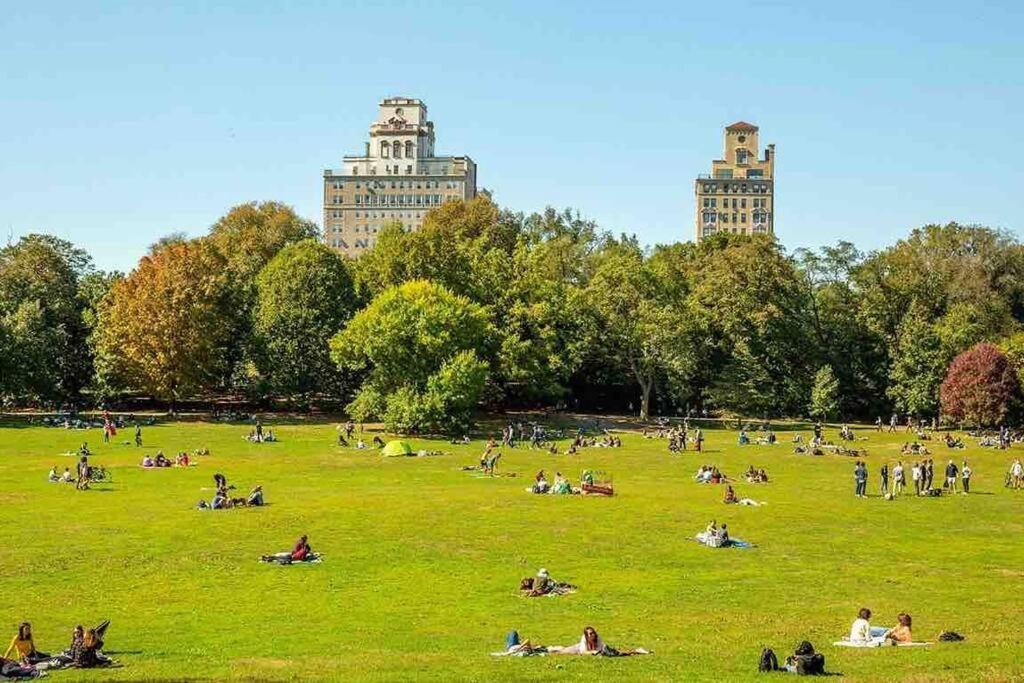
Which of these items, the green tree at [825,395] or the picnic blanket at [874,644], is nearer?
the picnic blanket at [874,644]

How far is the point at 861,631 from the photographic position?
25266mm

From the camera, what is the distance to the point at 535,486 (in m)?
51.6

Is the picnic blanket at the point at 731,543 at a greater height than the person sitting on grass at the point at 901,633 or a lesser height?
greater

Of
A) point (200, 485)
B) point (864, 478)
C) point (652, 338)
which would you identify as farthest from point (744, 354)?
point (200, 485)

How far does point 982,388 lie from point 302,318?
58.8 meters

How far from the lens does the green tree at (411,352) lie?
81.4 meters

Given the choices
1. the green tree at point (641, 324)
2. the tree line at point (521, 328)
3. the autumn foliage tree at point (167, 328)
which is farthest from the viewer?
the green tree at point (641, 324)

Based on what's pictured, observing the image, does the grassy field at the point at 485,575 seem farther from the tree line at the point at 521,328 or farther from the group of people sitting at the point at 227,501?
the tree line at the point at 521,328

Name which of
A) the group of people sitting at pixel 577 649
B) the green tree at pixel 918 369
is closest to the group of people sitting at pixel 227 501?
the group of people sitting at pixel 577 649

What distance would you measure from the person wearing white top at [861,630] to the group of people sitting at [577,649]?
511 cm

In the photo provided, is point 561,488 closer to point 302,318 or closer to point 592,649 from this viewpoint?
point 592,649

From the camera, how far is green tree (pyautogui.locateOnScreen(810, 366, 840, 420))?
335ft

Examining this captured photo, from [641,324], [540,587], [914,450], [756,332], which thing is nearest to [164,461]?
[540,587]

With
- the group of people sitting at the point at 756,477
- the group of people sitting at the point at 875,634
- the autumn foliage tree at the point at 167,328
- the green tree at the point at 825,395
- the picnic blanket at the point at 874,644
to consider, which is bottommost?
the picnic blanket at the point at 874,644
